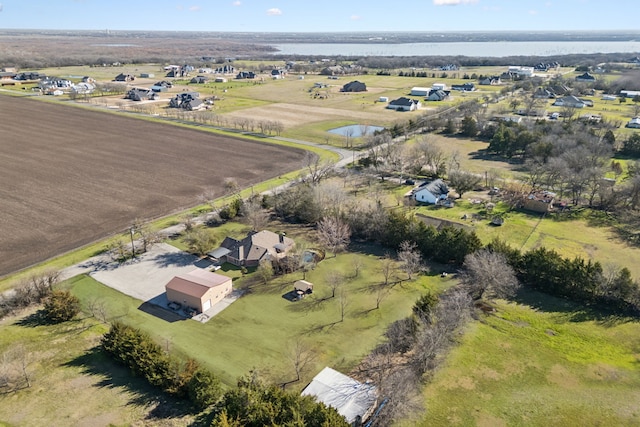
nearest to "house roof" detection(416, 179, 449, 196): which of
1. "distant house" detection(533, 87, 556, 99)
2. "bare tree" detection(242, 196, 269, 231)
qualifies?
"bare tree" detection(242, 196, 269, 231)

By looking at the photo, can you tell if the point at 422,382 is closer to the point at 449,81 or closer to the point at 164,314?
the point at 164,314

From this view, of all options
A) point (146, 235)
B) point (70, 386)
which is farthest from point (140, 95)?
point (70, 386)

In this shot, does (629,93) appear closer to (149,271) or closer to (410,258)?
(410,258)

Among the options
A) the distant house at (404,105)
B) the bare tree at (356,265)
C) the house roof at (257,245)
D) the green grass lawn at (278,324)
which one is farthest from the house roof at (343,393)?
the distant house at (404,105)

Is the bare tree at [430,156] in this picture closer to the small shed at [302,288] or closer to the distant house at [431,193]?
the distant house at [431,193]

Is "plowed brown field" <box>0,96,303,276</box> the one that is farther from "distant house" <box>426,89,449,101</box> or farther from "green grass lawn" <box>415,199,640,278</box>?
"distant house" <box>426,89,449,101</box>

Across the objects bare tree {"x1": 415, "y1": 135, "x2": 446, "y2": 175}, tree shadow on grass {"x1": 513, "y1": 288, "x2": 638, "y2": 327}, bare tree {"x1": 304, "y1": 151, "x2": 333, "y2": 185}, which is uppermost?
bare tree {"x1": 415, "y1": 135, "x2": 446, "y2": 175}
